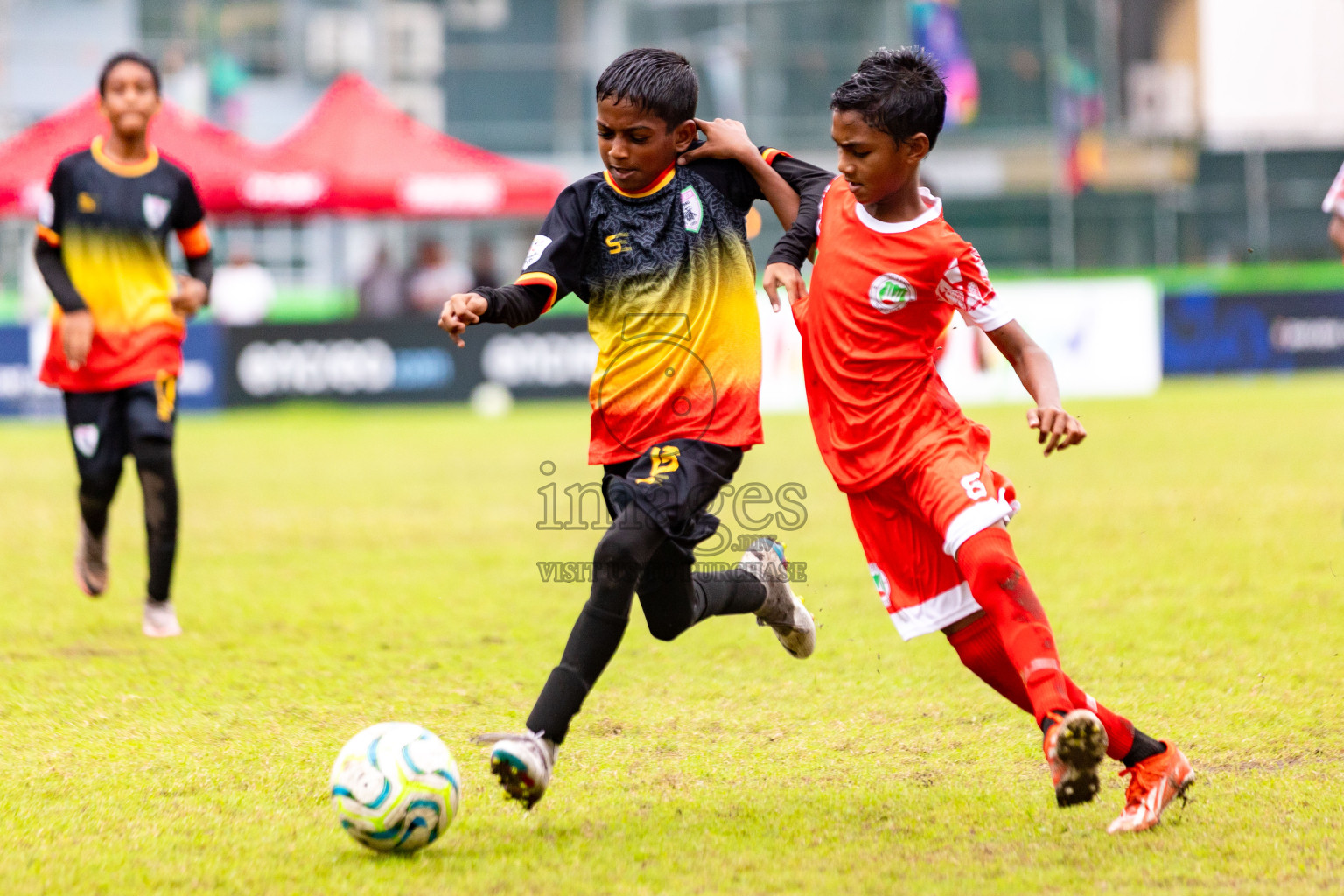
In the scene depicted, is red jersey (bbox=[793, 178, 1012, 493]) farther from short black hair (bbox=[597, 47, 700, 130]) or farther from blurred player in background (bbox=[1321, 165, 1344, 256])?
blurred player in background (bbox=[1321, 165, 1344, 256])

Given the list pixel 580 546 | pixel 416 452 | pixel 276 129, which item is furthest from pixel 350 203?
pixel 580 546

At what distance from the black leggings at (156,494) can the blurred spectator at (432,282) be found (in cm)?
1311

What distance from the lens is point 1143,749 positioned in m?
3.89

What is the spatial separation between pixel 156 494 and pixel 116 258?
105cm

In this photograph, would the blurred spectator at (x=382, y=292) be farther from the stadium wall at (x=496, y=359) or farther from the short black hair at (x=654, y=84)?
the short black hair at (x=654, y=84)

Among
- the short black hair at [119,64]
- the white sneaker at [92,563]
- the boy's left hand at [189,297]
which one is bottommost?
the white sneaker at [92,563]

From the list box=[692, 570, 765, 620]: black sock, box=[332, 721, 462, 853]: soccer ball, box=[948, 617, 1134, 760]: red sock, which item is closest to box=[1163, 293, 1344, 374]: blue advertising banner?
box=[692, 570, 765, 620]: black sock

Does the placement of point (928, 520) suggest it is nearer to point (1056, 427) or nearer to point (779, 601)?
point (1056, 427)

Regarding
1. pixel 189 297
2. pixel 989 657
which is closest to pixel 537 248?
pixel 989 657

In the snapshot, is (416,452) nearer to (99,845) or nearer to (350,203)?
(350,203)

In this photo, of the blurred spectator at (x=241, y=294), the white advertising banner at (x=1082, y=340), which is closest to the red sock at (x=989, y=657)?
the white advertising banner at (x=1082, y=340)

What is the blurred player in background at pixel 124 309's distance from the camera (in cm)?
674

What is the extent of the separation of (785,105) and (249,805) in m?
24.6

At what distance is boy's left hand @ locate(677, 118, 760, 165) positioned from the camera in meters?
4.47
